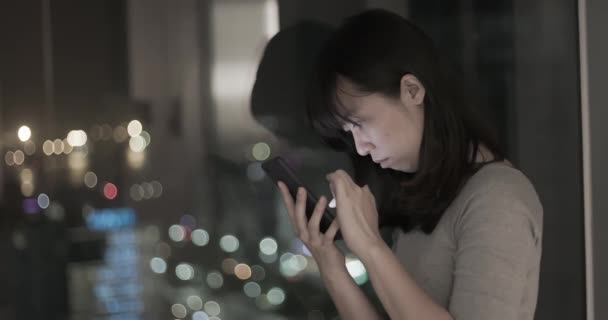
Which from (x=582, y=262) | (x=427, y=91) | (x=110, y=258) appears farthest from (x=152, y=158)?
Result: (x=582, y=262)

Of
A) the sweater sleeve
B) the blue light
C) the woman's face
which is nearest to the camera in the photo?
the sweater sleeve

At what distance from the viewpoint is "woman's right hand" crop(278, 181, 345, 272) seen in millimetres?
1060

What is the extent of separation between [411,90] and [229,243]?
410mm

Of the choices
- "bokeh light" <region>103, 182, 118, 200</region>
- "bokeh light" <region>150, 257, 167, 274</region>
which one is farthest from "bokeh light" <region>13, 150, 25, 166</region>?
"bokeh light" <region>150, 257, 167, 274</region>

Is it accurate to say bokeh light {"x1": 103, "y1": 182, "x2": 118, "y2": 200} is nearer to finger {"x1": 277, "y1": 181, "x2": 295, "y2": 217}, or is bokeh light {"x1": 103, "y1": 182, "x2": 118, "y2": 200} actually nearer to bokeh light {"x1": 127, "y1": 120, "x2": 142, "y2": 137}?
bokeh light {"x1": 127, "y1": 120, "x2": 142, "y2": 137}

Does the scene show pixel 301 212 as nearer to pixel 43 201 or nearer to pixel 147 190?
pixel 147 190

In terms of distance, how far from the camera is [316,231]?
3.53 feet

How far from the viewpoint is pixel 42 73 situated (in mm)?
1098

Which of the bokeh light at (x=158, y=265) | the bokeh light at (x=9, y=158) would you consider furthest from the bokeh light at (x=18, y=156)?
the bokeh light at (x=158, y=265)

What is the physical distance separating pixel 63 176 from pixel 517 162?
889 mm

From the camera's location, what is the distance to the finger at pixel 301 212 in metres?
1.06

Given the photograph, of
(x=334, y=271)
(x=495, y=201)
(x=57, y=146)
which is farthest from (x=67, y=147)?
(x=495, y=201)

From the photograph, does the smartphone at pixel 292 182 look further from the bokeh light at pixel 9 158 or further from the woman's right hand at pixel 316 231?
the bokeh light at pixel 9 158

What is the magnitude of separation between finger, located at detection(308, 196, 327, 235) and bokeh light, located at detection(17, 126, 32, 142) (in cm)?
42
